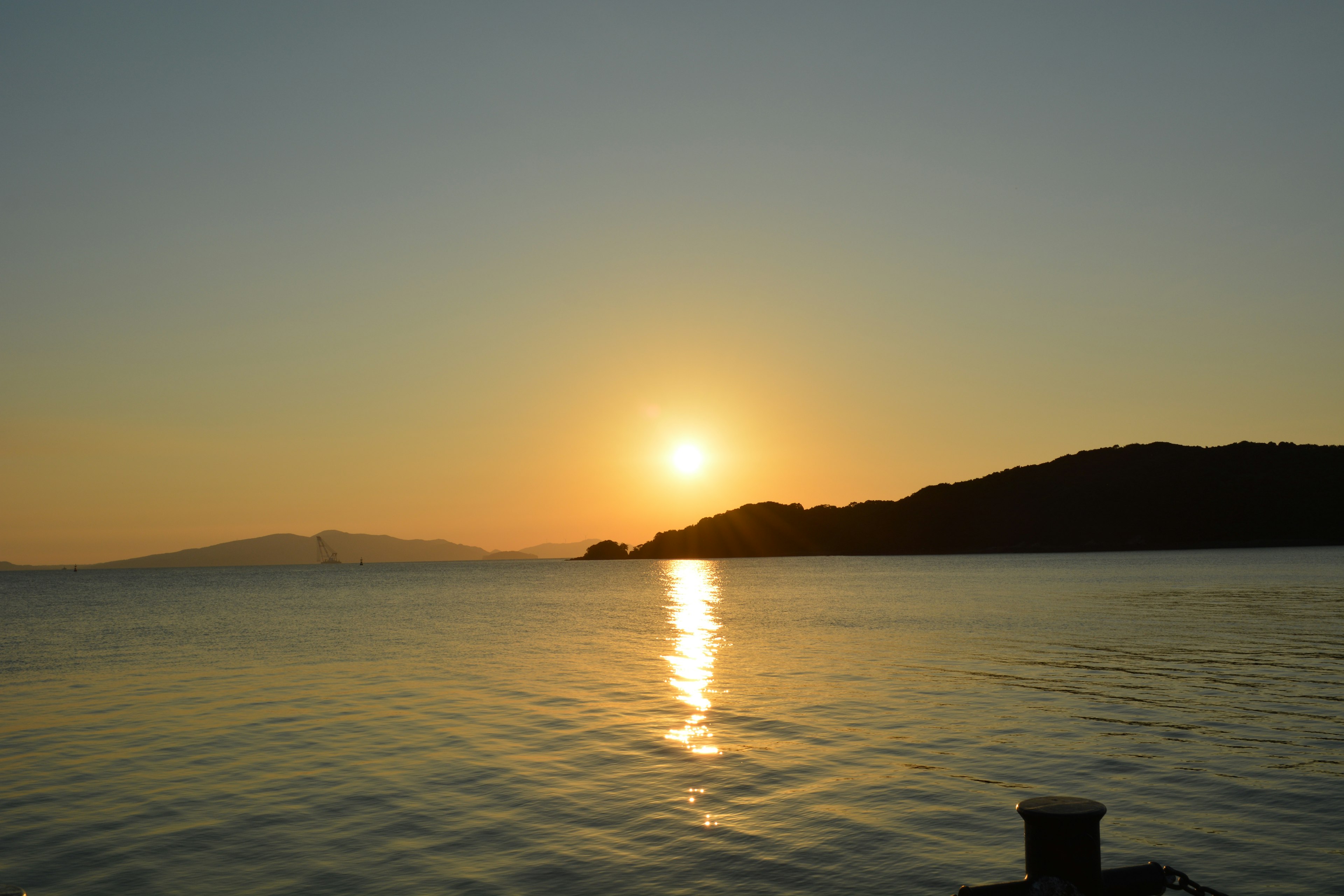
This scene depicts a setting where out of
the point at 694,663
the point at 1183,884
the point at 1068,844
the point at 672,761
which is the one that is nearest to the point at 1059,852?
the point at 1068,844

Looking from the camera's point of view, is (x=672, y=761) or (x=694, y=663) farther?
(x=694, y=663)

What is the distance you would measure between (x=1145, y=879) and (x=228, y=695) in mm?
28584

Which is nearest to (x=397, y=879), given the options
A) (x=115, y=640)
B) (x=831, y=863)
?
(x=831, y=863)

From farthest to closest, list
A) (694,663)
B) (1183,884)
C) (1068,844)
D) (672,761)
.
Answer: (694,663)
(672,761)
(1068,844)
(1183,884)

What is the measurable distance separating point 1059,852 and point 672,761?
11644 millimetres

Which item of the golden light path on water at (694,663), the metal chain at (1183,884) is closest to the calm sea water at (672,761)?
the golden light path on water at (694,663)

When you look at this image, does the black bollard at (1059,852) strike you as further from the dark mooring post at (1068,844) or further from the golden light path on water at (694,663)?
the golden light path on water at (694,663)

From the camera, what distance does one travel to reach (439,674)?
3328 centimetres

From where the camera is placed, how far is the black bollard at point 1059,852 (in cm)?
631

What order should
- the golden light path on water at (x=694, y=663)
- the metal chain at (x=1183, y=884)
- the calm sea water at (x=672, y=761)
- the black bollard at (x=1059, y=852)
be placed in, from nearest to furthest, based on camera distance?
the metal chain at (x=1183, y=884), the black bollard at (x=1059, y=852), the calm sea water at (x=672, y=761), the golden light path on water at (x=694, y=663)

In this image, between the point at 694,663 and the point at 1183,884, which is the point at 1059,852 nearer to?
the point at 1183,884

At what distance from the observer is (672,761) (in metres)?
17.3

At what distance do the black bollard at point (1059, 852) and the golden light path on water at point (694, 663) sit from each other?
8564 millimetres

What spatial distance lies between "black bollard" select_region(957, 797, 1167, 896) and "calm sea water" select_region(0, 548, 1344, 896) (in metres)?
4.37
